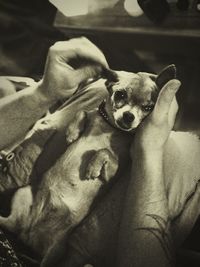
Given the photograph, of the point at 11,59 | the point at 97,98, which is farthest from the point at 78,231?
the point at 11,59

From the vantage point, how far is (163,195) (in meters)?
1.72

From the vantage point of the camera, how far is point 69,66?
2.04m

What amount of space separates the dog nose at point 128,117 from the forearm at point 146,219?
126mm

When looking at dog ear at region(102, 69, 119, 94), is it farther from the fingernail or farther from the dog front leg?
the dog front leg

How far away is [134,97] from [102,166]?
11.0 inches

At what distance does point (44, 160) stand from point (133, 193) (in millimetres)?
400

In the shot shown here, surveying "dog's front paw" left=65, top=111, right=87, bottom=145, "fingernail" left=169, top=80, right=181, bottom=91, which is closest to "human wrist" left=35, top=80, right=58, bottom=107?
"dog's front paw" left=65, top=111, right=87, bottom=145

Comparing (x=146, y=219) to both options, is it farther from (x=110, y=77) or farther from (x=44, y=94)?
(x=44, y=94)

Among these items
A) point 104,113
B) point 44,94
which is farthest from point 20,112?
point 104,113

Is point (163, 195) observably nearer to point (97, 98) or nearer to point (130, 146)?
point (130, 146)

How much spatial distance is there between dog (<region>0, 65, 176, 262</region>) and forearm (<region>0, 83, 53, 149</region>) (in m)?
0.19

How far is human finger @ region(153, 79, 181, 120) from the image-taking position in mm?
1806

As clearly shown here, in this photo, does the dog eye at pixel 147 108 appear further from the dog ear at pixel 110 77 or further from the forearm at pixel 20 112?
the forearm at pixel 20 112

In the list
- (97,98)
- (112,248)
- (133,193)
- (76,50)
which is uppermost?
(76,50)
